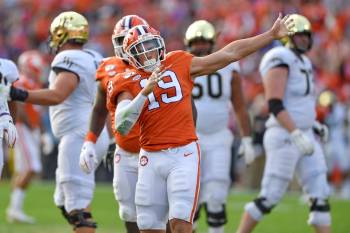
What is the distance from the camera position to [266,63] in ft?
27.1

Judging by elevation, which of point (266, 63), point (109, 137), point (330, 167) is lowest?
point (330, 167)

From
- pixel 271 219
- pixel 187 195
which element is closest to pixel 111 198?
pixel 271 219

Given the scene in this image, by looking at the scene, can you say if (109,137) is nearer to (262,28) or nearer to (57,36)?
(57,36)

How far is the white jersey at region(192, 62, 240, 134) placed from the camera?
333 inches

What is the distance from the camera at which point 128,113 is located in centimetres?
597

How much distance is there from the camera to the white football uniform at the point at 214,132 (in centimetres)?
835

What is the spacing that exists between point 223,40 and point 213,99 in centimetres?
782

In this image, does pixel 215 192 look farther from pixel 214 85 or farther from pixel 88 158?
pixel 88 158

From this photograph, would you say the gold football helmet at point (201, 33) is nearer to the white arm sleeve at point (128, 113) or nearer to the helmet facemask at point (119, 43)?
the helmet facemask at point (119, 43)

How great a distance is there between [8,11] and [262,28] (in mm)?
6488

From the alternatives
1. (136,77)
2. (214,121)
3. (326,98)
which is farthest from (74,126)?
(326,98)

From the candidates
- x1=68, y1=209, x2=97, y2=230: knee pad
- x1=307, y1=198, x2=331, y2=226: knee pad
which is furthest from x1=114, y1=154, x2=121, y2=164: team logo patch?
x1=307, y1=198, x2=331, y2=226: knee pad

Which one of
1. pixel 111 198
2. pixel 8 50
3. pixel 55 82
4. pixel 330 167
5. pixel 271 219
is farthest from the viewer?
pixel 8 50

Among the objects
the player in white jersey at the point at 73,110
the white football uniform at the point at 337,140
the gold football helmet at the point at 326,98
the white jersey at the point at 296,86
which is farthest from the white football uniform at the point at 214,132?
the white football uniform at the point at 337,140
